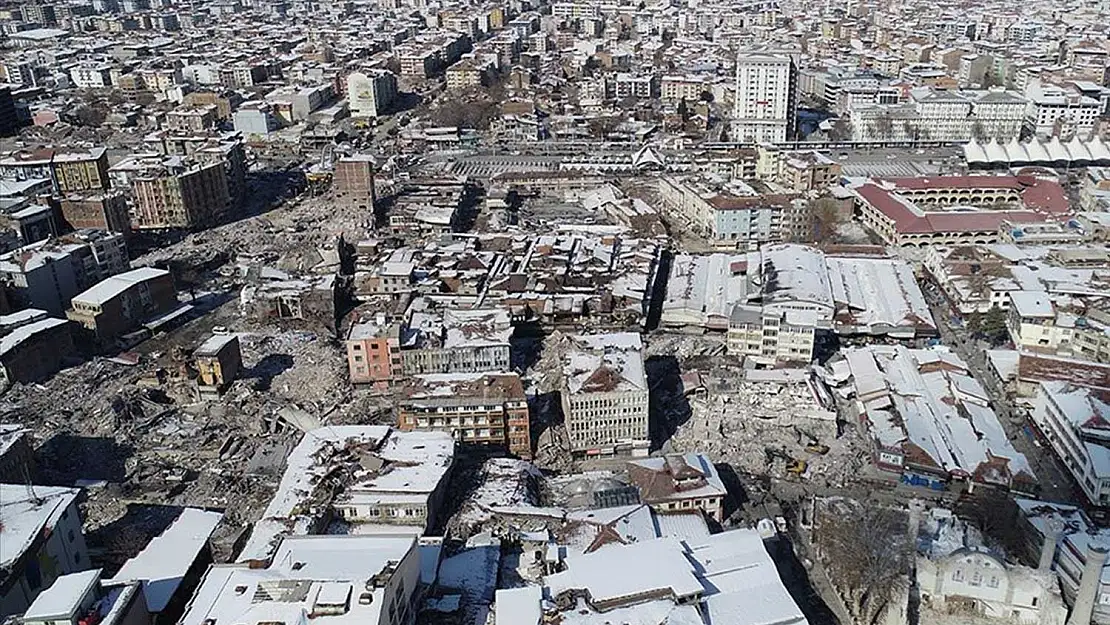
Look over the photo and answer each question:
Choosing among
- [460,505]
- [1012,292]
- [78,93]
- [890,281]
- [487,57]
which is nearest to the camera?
[460,505]

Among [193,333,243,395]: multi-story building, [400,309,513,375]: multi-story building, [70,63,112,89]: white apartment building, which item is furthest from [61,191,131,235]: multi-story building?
[70,63,112,89]: white apartment building

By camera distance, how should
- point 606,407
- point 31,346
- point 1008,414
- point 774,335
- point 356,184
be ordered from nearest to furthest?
point 606,407 → point 1008,414 → point 31,346 → point 774,335 → point 356,184

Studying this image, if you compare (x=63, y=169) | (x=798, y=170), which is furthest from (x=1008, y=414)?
(x=63, y=169)

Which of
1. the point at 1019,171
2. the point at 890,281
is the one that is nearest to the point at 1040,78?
the point at 1019,171

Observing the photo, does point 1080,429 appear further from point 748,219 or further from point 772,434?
point 748,219

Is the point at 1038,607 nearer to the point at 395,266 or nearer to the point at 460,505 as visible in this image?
the point at 460,505

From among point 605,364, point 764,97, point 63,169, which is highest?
point 63,169

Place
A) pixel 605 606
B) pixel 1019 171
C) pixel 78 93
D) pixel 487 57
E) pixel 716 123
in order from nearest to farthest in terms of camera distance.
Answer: pixel 605 606, pixel 1019 171, pixel 716 123, pixel 78 93, pixel 487 57

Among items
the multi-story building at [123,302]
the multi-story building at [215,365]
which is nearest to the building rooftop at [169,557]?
the multi-story building at [215,365]
